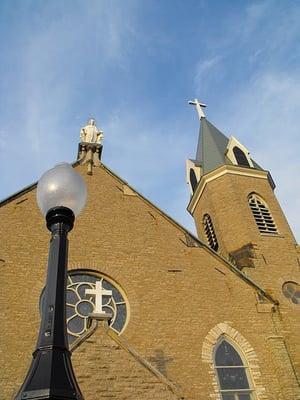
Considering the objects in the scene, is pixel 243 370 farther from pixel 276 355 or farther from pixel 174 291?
pixel 174 291

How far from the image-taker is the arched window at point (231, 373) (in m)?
9.93

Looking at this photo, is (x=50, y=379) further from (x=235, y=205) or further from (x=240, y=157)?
(x=240, y=157)

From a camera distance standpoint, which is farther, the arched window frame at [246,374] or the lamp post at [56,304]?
the arched window frame at [246,374]

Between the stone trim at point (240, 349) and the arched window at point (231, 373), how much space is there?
14 centimetres

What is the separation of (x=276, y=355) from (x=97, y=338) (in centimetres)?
494

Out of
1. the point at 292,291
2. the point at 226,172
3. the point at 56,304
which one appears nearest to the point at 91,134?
the point at 226,172

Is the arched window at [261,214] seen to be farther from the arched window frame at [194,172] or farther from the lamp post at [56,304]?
the lamp post at [56,304]

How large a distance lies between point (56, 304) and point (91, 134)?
519 inches

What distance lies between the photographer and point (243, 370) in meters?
10.4

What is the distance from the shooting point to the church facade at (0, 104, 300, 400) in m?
8.35

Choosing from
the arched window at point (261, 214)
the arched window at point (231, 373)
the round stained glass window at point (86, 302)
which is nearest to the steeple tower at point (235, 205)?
the arched window at point (261, 214)

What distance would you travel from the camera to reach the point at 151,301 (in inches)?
435

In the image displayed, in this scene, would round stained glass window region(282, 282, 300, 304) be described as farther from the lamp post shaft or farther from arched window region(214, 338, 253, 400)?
the lamp post shaft

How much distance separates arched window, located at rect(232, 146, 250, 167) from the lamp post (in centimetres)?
1579
